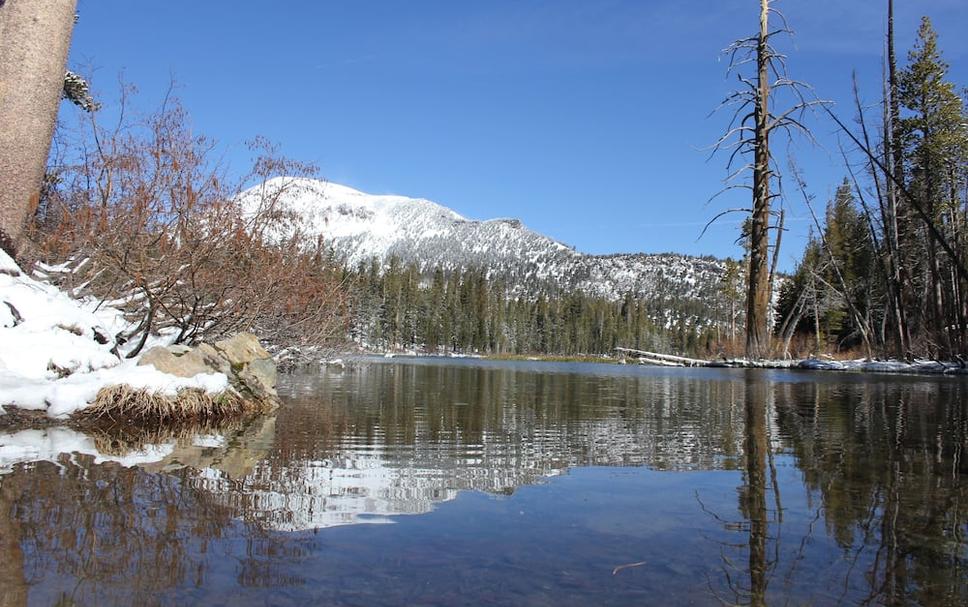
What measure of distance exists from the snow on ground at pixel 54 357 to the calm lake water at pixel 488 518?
78cm

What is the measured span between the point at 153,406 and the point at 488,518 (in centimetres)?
572

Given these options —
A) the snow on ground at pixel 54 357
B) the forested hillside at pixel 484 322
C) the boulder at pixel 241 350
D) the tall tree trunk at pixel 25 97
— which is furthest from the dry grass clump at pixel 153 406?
the forested hillside at pixel 484 322

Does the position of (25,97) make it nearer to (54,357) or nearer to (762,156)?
(54,357)

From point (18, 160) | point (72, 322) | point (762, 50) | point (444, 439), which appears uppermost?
point (762, 50)

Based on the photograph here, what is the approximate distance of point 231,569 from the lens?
9.60ft

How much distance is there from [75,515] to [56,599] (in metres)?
1.29

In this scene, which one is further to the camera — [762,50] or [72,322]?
[762,50]

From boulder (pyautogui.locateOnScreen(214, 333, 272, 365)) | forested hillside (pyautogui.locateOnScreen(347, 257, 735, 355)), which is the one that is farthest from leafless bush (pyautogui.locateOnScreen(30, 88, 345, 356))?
forested hillside (pyautogui.locateOnScreen(347, 257, 735, 355))

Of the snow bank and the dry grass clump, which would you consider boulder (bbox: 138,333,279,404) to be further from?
the snow bank

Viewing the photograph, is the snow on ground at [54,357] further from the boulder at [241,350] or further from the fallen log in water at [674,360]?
the fallen log in water at [674,360]

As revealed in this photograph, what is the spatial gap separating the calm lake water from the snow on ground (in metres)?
0.78

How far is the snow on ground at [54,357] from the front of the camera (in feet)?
24.3

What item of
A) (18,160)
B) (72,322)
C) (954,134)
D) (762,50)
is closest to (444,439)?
(72,322)

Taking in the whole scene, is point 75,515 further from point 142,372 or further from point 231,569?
point 142,372
